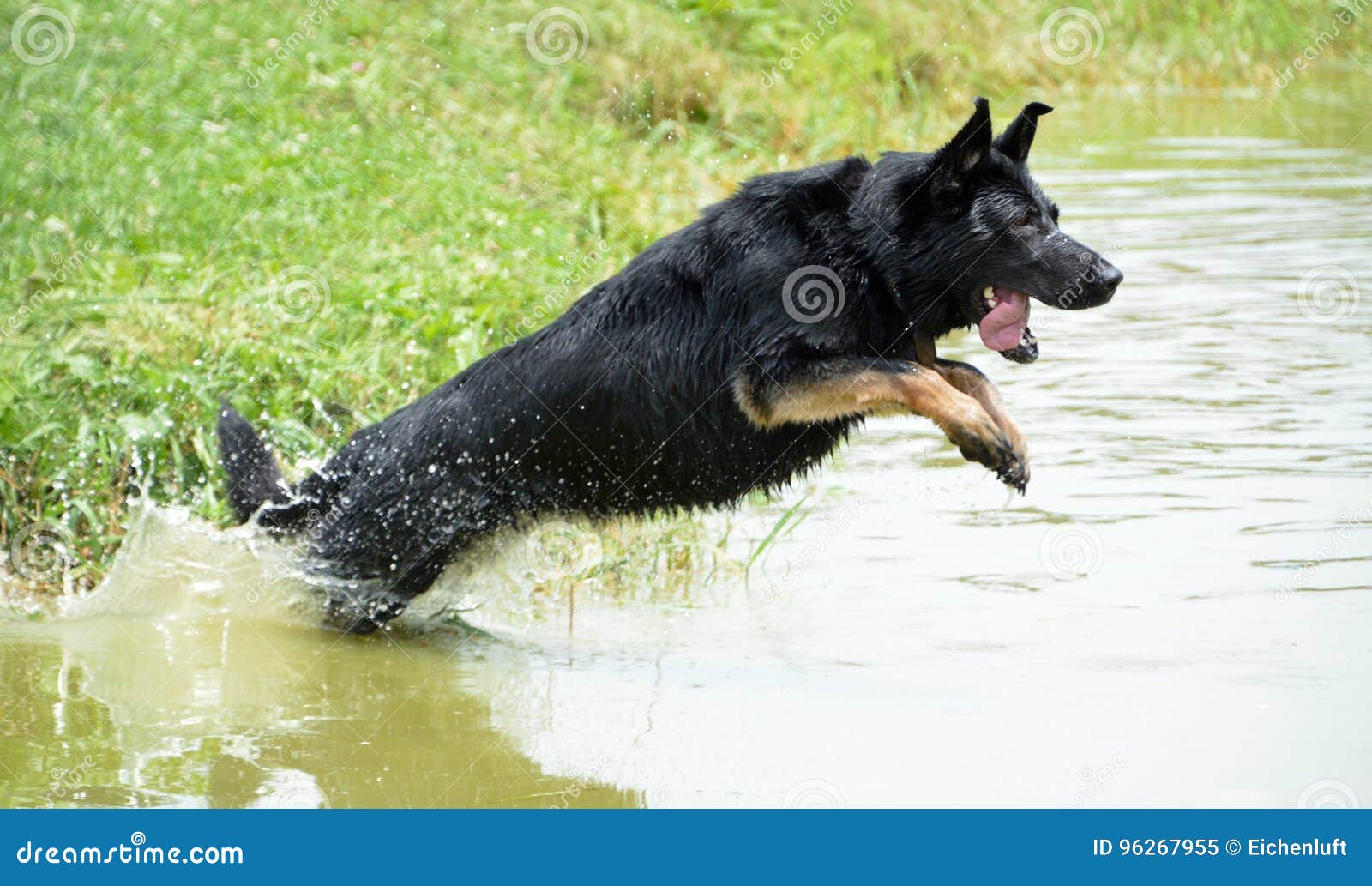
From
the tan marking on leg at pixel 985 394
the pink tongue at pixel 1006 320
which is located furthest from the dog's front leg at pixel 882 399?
the pink tongue at pixel 1006 320

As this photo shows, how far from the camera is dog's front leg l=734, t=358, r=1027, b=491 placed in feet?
14.2

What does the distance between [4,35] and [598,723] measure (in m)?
5.60

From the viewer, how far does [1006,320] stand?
15.2 feet

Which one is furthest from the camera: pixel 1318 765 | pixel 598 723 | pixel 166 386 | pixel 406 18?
pixel 406 18

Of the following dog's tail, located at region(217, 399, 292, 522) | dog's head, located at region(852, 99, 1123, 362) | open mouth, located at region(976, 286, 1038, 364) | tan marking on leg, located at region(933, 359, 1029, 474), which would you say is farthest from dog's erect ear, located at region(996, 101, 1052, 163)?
dog's tail, located at region(217, 399, 292, 522)

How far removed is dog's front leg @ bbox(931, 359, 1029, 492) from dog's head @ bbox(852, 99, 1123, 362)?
25 cm

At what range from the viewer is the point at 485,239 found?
7484mm

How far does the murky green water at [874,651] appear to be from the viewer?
Answer: 12.3ft

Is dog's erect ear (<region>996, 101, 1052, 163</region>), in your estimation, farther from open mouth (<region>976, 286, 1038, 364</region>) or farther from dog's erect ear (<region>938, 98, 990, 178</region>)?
open mouth (<region>976, 286, 1038, 364</region>)

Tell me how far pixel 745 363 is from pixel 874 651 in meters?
0.97

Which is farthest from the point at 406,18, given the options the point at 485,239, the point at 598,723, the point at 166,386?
the point at 598,723

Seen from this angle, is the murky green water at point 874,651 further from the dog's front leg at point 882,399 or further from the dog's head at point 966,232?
the dog's head at point 966,232

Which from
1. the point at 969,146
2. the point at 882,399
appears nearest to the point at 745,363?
the point at 882,399

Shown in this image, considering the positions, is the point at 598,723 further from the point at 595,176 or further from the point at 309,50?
the point at 309,50
